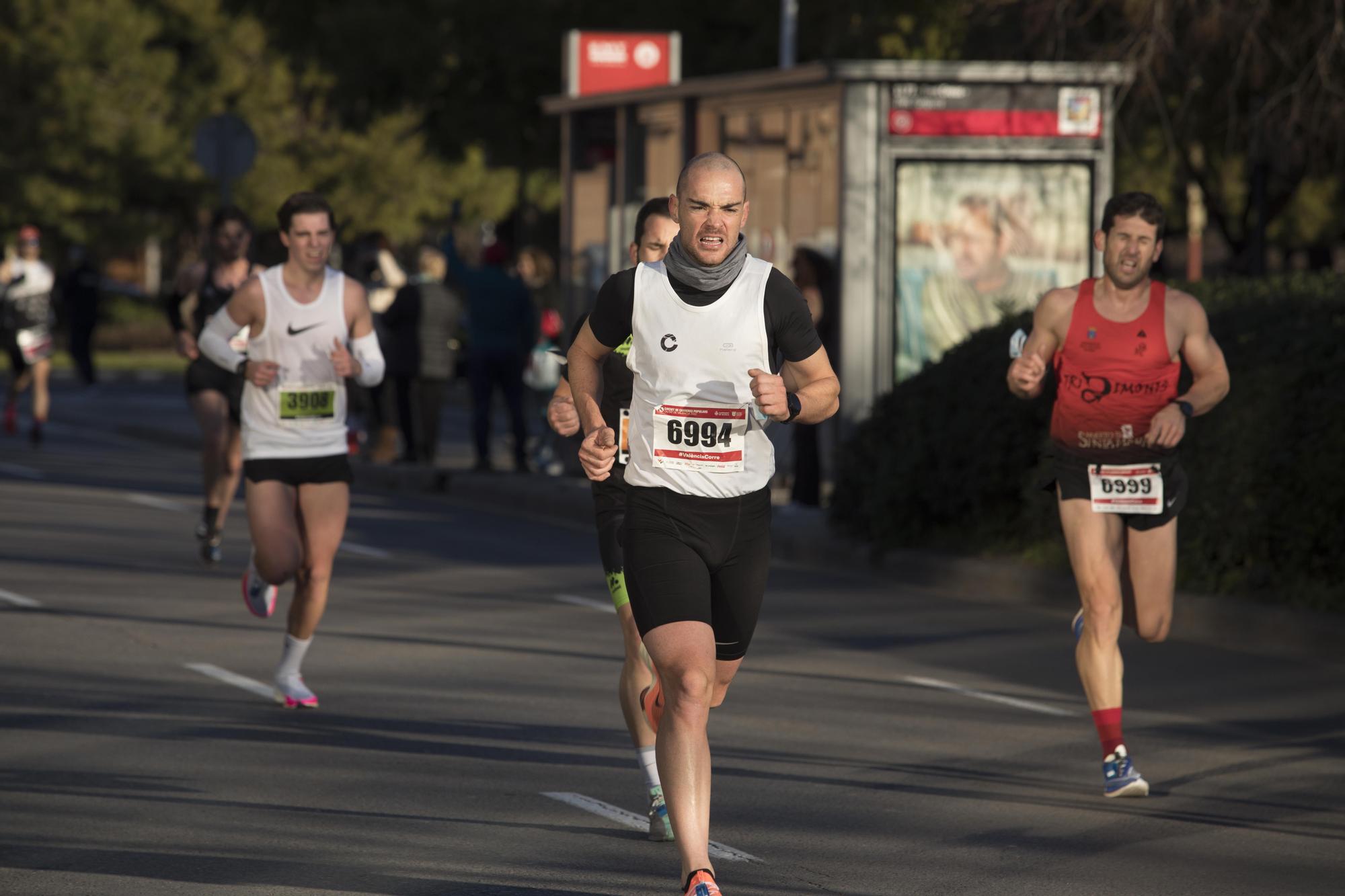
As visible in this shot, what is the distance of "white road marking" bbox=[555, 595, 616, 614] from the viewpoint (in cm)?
1226

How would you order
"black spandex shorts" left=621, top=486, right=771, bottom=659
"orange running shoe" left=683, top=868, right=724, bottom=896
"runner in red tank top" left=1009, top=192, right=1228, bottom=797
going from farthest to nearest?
"runner in red tank top" left=1009, top=192, right=1228, bottom=797
"black spandex shorts" left=621, top=486, right=771, bottom=659
"orange running shoe" left=683, top=868, right=724, bottom=896

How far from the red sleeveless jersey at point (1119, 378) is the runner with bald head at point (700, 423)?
2.15 m

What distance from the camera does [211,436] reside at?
44.4ft

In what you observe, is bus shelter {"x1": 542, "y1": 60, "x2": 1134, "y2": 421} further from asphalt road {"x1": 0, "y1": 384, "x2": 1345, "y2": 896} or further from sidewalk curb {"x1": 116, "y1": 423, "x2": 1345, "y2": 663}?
asphalt road {"x1": 0, "y1": 384, "x2": 1345, "y2": 896}

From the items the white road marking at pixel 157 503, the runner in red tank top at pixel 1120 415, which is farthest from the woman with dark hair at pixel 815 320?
the runner in red tank top at pixel 1120 415

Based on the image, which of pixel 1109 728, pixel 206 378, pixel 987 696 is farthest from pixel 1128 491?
pixel 206 378

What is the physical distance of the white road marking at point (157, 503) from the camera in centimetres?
1724

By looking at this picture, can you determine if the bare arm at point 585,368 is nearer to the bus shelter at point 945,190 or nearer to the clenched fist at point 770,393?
the clenched fist at point 770,393

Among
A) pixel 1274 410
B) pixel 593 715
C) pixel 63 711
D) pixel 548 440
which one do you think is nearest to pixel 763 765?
pixel 593 715

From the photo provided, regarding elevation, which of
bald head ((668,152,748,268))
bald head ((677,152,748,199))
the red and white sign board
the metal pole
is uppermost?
the metal pole

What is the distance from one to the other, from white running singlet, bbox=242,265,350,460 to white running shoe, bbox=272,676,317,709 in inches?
34.4

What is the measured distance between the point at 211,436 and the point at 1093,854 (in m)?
7.89

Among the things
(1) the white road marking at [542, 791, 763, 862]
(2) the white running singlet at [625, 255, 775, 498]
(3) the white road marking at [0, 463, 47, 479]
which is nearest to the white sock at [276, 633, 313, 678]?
(1) the white road marking at [542, 791, 763, 862]

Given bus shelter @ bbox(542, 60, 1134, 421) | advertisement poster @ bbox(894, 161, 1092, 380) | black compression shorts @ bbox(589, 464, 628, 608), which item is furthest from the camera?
advertisement poster @ bbox(894, 161, 1092, 380)
